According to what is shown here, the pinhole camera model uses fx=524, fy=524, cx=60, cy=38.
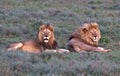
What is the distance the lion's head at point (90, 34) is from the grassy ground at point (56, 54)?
60 centimetres

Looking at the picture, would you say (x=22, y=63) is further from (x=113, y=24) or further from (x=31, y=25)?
(x=113, y=24)

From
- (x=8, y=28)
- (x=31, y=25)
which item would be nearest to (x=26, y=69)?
(x=8, y=28)

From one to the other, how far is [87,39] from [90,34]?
0.52 ft

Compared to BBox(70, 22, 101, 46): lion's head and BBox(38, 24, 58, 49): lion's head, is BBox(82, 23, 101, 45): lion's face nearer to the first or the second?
BBox(70, 22, 101, 46): lion's head

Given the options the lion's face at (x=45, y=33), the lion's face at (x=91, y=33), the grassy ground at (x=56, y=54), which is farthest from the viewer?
the lion's face at (x=91, y=33)

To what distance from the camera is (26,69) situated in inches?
373

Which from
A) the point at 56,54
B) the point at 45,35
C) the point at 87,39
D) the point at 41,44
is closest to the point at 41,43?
the point at 41,44

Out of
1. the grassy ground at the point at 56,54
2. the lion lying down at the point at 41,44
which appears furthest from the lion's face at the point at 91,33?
the lion lying down at the point at 41,44

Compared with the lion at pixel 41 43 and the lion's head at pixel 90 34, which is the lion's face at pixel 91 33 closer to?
the lion's head at pixel 90 34

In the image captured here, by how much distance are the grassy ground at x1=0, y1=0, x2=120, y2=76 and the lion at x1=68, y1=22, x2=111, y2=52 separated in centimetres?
58

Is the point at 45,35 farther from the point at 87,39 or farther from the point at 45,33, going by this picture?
the point at 87,39

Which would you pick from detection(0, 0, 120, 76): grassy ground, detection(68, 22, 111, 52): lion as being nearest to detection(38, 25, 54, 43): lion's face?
detection(68, 22, 111, 52): lion

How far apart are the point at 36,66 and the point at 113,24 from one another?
1076 cm

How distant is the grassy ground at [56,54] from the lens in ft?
30.8
